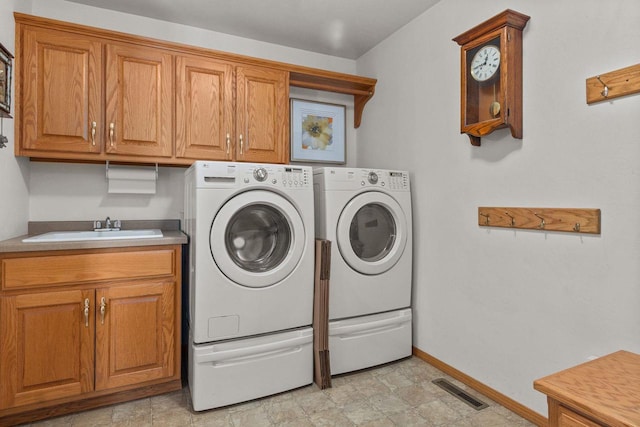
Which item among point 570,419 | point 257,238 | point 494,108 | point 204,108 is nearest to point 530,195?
point 494,108

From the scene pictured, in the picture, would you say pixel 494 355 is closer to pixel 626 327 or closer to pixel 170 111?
pixel 626 327

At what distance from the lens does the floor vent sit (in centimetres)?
200

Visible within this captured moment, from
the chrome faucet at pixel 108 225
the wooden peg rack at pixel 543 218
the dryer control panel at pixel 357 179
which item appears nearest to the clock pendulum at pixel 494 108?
the wooden peg rack at pixel 543 218

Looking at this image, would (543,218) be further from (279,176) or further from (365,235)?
(279,176)

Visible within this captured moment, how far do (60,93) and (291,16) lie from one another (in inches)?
64.0

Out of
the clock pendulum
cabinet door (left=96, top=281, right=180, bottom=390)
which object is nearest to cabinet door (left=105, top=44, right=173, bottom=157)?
cabinet door (left=96, top=281, right=180, bottom=390)

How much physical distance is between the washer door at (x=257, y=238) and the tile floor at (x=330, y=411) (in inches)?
27.6

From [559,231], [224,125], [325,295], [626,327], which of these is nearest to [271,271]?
[325,295]

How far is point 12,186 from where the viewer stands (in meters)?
2.08

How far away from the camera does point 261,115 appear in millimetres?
2719

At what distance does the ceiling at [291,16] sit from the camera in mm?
2479

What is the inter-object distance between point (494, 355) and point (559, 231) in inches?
32.2

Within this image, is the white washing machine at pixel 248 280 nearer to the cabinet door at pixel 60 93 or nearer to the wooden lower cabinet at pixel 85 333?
the wooden lower cabinet at pixel 85 333

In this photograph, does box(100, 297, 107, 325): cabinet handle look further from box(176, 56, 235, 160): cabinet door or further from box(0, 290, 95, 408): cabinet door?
box(176, 56, 235, 160): cabinet door
